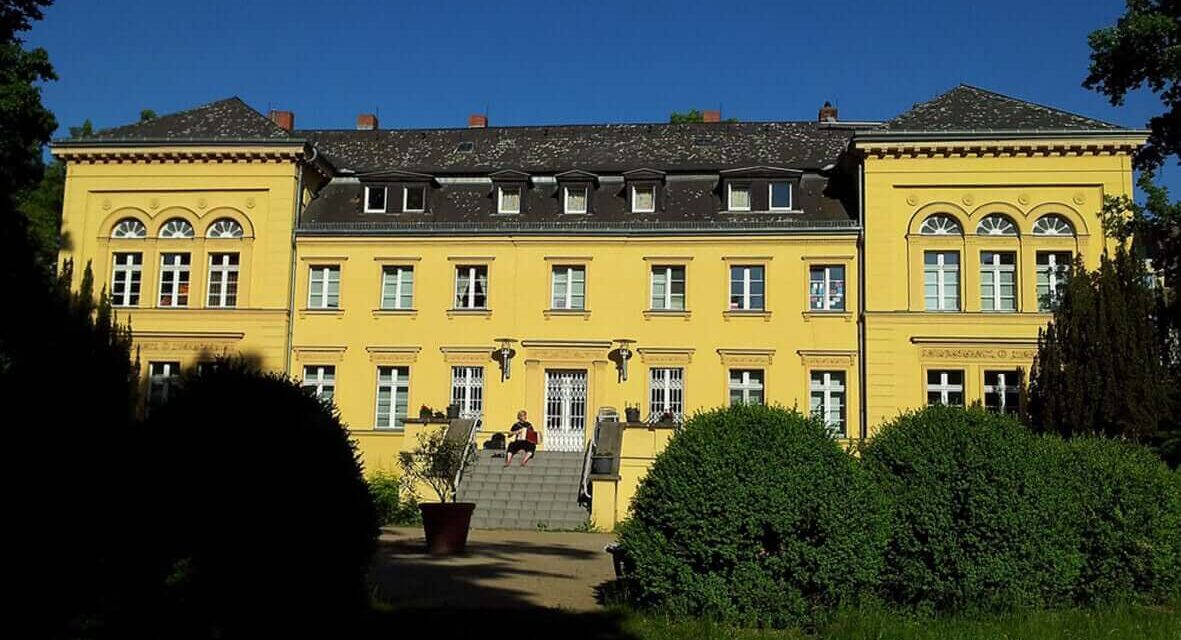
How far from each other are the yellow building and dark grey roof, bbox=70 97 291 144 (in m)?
0.11

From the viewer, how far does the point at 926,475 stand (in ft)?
42.0

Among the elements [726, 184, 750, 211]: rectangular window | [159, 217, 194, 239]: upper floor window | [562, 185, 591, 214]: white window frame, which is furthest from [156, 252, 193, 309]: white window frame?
[726, 184, 750, 211]: rectangular window

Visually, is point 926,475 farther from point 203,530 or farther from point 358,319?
point 358,319

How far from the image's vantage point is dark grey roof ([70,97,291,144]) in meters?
31.6

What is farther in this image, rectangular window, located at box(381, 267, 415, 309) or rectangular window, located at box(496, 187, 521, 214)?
rectangular window, located at box(496, 187, 521, 214)

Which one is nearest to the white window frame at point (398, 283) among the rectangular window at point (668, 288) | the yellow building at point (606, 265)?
the yellow building at point (606, 265)

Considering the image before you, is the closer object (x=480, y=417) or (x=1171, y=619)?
(x=1171, y=619)

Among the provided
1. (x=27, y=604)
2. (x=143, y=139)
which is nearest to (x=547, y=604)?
(x=27, y=604)

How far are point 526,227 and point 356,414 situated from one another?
6925 mm

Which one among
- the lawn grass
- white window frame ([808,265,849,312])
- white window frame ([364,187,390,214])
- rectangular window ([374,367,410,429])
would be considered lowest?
the lawn grass

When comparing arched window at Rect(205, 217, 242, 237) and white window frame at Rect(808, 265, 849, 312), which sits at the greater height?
arched window at Rect(205, 217, 242, 237)

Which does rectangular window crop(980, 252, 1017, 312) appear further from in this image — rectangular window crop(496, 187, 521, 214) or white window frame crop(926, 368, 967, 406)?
rectangular window crop(496, 187, 521, 214)

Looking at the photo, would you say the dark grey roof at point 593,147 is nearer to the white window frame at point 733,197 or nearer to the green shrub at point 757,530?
the white window frame at point 733,197

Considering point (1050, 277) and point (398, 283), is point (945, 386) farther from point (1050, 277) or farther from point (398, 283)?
point (398, 283)
